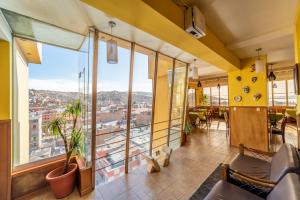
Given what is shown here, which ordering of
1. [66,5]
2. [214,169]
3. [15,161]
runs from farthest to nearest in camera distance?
1. [214,169]
2. [15,161]
3. [66,5]

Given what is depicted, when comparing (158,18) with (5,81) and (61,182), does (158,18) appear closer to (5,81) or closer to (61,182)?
(5,81)

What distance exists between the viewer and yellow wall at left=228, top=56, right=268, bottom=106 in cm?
362

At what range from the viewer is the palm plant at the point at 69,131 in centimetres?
213

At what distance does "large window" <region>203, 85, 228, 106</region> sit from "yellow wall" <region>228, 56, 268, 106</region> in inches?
222

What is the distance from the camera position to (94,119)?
2.25 meters

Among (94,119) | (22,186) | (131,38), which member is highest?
(131,38)

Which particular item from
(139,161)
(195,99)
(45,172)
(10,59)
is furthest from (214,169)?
(195,99)

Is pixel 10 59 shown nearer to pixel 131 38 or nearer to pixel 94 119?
pixel 94 119

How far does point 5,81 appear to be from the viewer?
6.28 ft

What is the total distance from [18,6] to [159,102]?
3388mm

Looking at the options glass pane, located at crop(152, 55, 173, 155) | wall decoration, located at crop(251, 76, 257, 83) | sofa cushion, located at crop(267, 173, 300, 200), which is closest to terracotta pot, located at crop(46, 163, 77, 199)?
glass pane, located at crop(152, 55, 173, 155)

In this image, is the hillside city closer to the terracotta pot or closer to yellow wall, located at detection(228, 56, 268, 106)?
the terracotta pot

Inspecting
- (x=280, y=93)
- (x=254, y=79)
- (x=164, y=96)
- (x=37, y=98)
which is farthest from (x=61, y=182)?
(x=280, y=93)

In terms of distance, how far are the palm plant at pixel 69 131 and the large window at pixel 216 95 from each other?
29.3ft
